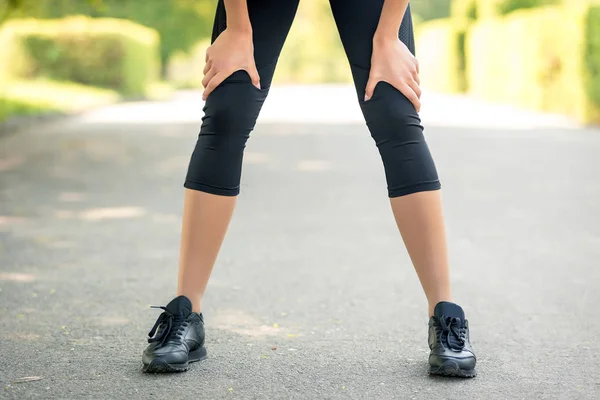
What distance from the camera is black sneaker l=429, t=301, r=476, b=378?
2.62m

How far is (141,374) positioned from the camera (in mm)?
2662

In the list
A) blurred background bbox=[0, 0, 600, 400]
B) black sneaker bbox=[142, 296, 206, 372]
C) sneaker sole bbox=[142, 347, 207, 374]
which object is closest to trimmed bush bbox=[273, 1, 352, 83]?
blurred background bbox=[0, 0, 600, 400]

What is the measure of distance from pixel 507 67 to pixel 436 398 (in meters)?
19.2

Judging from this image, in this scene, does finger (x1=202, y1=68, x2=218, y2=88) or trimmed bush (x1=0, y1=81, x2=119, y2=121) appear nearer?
finger (x1=202, y1=68, x2=218, y2=88)

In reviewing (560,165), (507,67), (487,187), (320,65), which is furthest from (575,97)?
(320,65)

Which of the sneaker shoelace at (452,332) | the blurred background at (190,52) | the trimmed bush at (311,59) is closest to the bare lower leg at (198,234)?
the sneaker shoelace at (452,332)

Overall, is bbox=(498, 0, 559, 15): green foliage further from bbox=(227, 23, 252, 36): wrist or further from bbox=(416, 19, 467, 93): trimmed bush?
bbox=(227, 23, 252, 36): wrist

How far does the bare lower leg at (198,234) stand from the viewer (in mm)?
2791

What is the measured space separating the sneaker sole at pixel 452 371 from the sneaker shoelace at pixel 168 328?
699 mm

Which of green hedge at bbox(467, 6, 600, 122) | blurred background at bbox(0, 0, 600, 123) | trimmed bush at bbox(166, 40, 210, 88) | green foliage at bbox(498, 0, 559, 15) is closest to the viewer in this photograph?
green hedge at bbox(467, 6, 600, 122)

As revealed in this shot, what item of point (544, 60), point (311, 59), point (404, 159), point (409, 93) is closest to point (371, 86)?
point (409, 93)

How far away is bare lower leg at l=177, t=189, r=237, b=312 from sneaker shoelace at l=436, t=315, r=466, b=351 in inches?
26.2

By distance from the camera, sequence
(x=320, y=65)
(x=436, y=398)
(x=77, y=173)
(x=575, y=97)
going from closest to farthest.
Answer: (x=436, y=398)
(x=77, y=173)
(x=575, y=97)
(x=320, y=65)

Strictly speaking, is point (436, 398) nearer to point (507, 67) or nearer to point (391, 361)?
point (391, 361)
